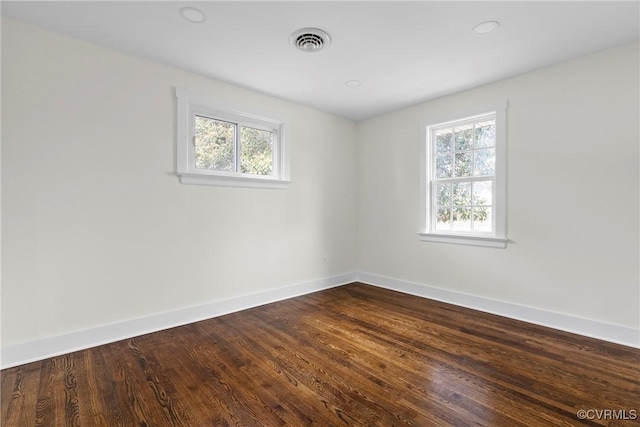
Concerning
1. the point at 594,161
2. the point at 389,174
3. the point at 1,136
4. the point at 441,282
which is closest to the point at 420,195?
the point at 389,174

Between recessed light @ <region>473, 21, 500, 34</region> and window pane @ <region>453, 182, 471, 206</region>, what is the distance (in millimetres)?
1693

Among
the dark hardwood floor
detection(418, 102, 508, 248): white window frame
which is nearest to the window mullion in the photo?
the dark hardwood floor

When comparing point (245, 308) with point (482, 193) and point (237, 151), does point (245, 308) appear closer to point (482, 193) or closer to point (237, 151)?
point (237, 151)

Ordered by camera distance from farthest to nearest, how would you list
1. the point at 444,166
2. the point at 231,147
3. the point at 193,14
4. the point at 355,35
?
the point at 444,166 → the point at 231,147 → the point at 355,35 → the point at 193,14

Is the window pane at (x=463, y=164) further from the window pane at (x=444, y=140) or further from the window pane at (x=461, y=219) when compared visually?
the window pane at (x=461, y=219)

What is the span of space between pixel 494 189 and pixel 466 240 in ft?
2.12

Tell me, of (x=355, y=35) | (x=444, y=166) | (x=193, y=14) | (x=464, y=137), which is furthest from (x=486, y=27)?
(x=193, y=14)

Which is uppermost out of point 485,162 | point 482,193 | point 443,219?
point 485,162

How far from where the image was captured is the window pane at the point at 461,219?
140 inches

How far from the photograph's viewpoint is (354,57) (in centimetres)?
272

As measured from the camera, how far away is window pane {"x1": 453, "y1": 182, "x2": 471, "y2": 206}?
3554mm

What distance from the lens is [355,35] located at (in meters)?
2.38

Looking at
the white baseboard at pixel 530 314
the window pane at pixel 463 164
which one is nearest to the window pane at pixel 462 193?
the window pane at pixel 463 164

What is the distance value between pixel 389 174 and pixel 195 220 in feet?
8.77
